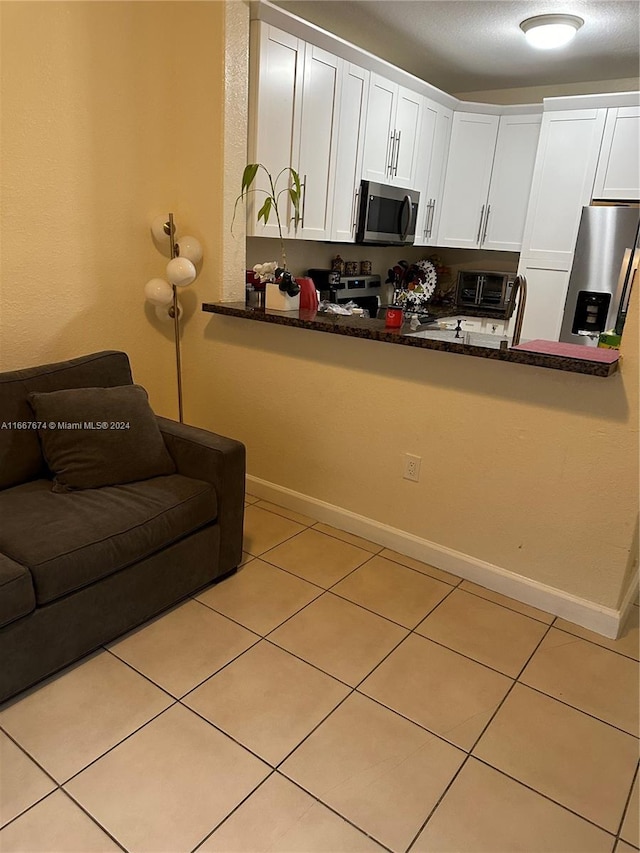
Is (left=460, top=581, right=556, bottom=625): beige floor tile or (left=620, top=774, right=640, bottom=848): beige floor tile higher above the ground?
(left=460, top=581, right=556, bottom=625): beige floor tile

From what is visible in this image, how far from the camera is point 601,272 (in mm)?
3896

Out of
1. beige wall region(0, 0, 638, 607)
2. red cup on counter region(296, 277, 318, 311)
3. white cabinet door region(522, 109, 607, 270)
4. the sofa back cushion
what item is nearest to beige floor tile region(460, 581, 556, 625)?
beige wall region(0, 0, 638, 607)

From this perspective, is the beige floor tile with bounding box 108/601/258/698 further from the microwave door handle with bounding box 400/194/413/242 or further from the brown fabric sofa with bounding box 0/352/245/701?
the microwave door handle with bounding box 400/194/413/242

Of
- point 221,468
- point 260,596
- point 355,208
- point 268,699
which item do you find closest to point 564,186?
point 355,208

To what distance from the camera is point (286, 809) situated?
1456 mm

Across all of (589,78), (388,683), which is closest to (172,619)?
(388,683)

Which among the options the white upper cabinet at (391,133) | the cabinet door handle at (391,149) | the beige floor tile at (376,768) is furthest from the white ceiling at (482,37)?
the beige floor tile at (376,768)

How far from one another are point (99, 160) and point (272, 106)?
895 millimetres

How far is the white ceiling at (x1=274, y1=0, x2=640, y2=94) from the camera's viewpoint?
3.12 metres

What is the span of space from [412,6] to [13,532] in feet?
10.7

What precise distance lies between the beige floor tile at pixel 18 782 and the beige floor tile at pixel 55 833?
0.10ft

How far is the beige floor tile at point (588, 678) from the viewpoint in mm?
1838

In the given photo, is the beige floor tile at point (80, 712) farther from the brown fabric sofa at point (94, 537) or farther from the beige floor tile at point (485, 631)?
the beige floor tile at point (485, 631)

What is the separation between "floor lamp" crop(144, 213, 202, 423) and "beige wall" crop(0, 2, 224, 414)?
0.07 m
